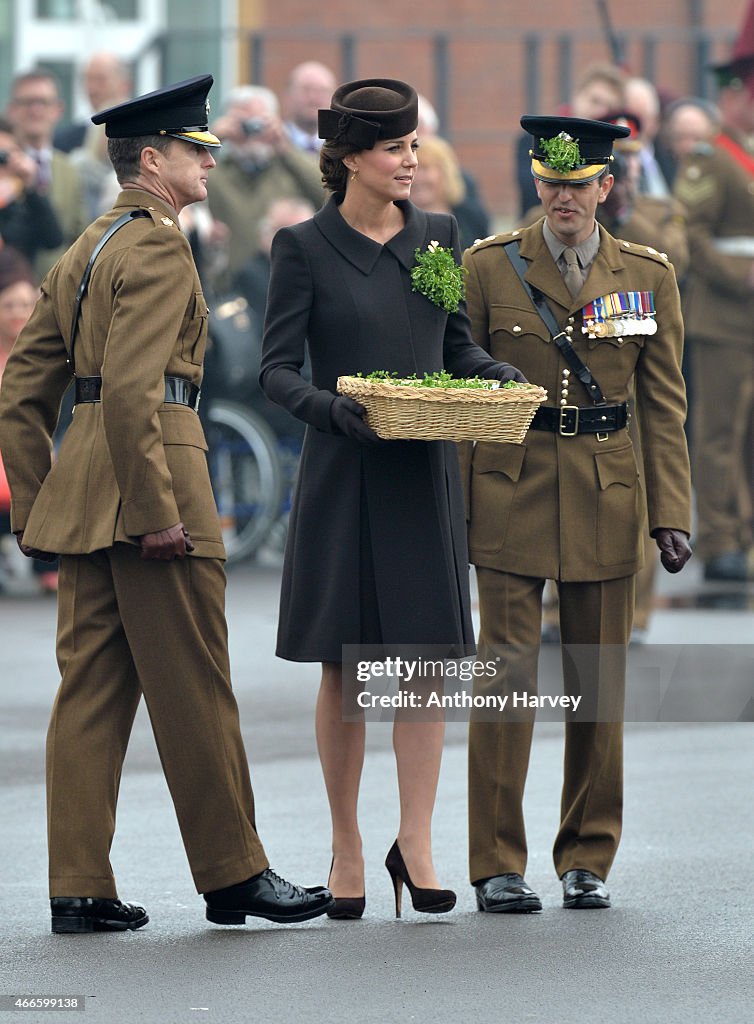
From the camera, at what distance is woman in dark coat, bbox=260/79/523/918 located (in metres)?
6.13

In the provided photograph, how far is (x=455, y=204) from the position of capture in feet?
46.7

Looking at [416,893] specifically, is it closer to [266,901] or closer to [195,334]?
[266,901]

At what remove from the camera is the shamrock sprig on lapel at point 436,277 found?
6152 mm

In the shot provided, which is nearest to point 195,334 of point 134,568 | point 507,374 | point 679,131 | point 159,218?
point 159,218

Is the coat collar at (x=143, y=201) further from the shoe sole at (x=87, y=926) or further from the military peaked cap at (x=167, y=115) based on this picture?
the shoe sole at (x=87, y=926)

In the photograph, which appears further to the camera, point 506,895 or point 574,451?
point 574,451

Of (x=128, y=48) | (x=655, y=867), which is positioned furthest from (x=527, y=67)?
(x=655, y=867)

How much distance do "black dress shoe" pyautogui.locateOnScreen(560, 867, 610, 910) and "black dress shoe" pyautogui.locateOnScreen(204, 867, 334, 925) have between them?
0.67 m

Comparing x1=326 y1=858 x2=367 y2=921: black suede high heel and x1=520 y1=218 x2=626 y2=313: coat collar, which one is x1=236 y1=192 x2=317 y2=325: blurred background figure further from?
x1=326 y1=858 x2=367 y2=921: black suede high heel

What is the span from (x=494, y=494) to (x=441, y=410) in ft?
2.27

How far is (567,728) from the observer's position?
21.3 ft

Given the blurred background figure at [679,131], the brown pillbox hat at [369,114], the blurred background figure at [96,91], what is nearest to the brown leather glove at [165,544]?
the brown pillbox hat at [369,114]

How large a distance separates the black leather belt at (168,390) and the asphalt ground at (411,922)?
131cm

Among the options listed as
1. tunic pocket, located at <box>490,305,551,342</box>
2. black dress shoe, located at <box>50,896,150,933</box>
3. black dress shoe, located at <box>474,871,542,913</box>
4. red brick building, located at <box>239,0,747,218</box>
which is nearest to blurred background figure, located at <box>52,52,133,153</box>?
red brick building, located at <box>239,0,747,218</box>
